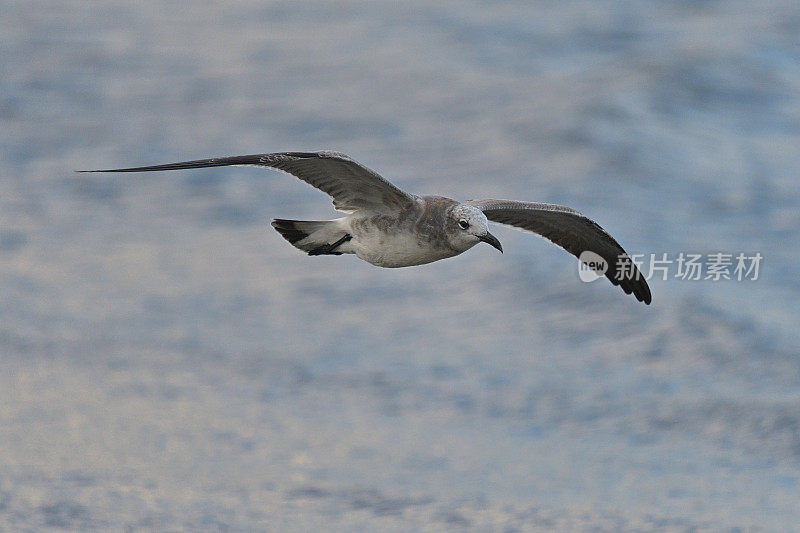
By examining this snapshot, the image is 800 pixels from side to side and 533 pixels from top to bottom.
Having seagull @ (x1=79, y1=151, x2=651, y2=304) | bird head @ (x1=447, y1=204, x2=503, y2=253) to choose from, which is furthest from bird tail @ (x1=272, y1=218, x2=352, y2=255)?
bird head @ (x1=447, y1=204, x2=503, y2=253)

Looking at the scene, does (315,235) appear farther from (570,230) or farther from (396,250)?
(570,230)

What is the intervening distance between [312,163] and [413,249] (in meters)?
1.40

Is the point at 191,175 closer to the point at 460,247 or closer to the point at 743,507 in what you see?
the point at 743,507

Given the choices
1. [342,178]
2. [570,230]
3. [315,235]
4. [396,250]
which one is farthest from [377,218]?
[570,230]

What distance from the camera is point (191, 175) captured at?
43.2 m

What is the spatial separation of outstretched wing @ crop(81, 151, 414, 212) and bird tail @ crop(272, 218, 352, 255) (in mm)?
316

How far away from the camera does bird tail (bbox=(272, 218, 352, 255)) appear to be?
16.7 meters

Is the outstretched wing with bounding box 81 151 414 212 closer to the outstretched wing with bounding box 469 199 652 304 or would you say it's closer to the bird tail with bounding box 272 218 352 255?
the bird tail with bounding box 272 218 352 255

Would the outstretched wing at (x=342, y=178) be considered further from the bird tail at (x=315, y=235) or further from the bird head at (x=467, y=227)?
the bird head at (x=467, y=227)

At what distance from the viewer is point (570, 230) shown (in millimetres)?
18656

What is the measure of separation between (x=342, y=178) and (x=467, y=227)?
1.42m

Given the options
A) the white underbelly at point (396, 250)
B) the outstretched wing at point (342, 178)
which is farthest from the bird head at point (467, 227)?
the outstretched wing at point (342, 178)

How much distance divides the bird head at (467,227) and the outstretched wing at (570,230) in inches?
58.3

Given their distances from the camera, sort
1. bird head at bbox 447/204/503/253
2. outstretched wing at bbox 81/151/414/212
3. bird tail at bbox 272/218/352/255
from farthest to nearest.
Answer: bird tail at bbox 272/218/352/255 → bird head at bbox 447/204/503/253 → outstretched wing at bbox 81/151/414/212
